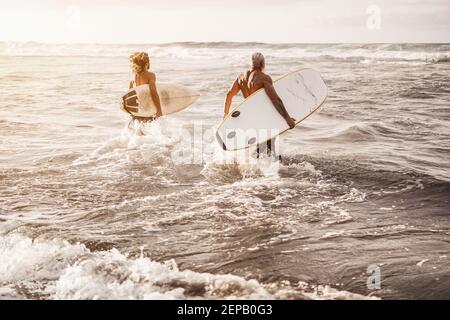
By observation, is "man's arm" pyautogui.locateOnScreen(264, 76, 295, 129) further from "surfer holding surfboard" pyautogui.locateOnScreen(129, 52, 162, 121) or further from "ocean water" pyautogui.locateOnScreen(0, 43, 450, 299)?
"surfer holding surfboard" pyautogui.locateOnScreen(129, 52, 162, 121)

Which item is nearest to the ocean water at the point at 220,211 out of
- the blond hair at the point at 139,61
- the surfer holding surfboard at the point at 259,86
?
the surfer holding surfboard at the point at 259,86

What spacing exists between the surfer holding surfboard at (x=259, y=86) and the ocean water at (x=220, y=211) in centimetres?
71

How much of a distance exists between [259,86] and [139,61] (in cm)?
220

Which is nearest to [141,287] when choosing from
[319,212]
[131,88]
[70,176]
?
[319,212]

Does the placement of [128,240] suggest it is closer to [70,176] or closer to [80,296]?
[80,296]

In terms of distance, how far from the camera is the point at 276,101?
6.71 metres

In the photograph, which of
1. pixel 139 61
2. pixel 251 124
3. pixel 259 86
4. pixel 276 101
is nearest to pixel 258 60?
pixel 259 86

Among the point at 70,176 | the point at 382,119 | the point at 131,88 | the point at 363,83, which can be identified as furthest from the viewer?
the point at 363,83

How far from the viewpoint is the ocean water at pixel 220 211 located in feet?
12.1

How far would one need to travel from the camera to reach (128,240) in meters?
4.48

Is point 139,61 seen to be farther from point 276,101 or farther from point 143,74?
point 276,101

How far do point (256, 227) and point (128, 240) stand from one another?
4.28 ft

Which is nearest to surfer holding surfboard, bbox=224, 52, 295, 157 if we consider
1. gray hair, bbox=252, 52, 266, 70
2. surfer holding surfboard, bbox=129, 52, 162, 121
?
gray hair, bbox=252, 52, 266, 70

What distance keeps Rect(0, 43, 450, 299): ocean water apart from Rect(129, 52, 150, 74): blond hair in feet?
3.83
